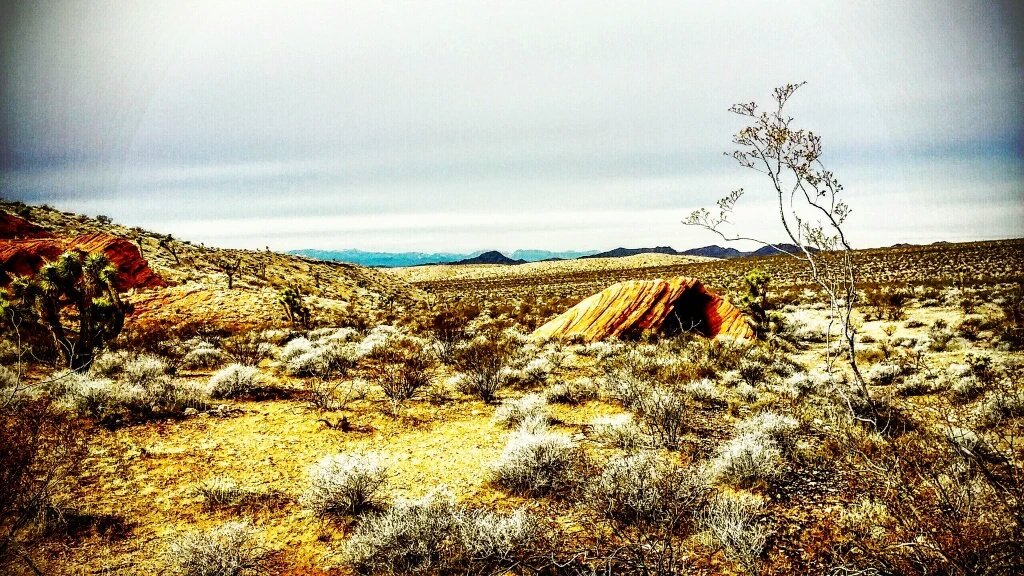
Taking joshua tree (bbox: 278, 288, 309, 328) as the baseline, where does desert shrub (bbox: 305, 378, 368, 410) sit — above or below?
below

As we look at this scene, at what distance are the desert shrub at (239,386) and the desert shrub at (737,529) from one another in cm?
816

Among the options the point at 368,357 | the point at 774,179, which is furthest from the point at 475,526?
the point at 368,357

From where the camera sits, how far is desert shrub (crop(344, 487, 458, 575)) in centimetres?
371

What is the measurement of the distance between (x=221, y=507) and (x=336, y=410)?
3.08 meters

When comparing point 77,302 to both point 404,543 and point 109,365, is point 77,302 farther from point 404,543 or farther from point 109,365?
point 404,543

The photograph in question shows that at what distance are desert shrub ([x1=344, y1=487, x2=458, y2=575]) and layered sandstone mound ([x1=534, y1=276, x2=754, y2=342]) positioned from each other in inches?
401

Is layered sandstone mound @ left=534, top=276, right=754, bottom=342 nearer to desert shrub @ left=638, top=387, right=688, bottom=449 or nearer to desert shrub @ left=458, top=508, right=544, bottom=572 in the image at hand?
desert shrub @ left=638, top=387, right=688, bottom=449

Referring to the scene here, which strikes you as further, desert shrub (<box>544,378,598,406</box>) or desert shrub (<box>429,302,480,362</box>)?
desert shrub (<box>429,302,480,362</box>)

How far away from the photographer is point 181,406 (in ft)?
24.5

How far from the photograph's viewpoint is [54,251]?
725 inches

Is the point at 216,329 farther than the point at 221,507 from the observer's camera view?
Yes

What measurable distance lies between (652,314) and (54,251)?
24931mm

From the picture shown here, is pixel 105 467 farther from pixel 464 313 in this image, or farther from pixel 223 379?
pixel 464 313

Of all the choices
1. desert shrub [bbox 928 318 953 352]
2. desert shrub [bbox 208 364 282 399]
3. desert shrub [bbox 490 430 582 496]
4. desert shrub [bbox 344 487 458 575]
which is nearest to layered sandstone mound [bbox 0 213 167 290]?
desert shrub [bbox 208 364 282 399]
